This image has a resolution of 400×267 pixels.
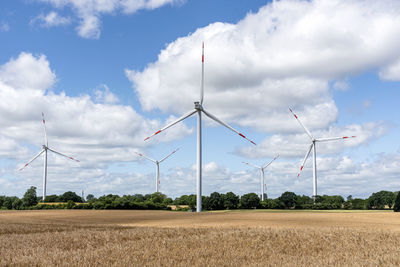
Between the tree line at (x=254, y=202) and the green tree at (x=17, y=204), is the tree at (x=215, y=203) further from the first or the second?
the green tree at (x=17, y=204)

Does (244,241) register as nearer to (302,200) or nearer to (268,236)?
(268,236)

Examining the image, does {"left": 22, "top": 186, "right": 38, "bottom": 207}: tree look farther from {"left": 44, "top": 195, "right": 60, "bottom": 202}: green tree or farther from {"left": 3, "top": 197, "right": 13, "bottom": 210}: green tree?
{"left": 44, "top": 195, "right": 60, "bottom": 202}: green tree

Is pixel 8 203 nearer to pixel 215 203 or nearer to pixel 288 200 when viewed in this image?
pixel 215 203

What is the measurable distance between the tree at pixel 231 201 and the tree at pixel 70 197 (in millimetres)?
64900

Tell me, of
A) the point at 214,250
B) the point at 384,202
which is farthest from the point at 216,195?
the point at 214,250

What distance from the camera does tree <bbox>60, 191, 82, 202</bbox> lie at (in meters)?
159

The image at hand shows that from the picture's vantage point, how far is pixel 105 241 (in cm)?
2302

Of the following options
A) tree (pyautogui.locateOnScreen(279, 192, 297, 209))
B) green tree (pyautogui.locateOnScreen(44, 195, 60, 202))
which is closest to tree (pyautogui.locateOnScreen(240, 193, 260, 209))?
tree (pyautogui.locateOnScreen(279, 192, 297, 209))

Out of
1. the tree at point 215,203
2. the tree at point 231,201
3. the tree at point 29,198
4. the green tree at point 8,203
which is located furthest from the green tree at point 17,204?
the tree at point 231,201

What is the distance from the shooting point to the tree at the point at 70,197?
522 feet

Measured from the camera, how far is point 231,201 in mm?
134500

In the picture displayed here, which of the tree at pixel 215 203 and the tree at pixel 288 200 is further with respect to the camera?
the tree at pixel 288 200

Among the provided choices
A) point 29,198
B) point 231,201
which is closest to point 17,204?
point 29,198

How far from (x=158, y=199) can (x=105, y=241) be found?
111m
